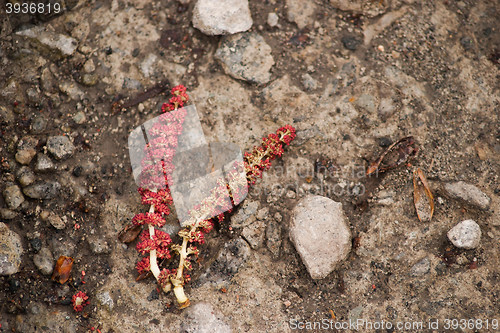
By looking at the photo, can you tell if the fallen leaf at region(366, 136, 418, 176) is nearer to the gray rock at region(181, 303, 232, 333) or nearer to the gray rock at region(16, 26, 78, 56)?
the gray rock at region(181, 303, 232, 333)

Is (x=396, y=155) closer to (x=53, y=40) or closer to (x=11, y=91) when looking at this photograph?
(x=53, y=40)

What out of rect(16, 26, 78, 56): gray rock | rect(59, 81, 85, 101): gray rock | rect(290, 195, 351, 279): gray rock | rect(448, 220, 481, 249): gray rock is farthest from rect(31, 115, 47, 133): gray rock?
rect(448, 220, 481, 249): gray rock

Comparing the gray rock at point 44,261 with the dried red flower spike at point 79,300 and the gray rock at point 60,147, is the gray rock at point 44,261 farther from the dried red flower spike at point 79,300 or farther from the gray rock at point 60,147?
the gray rock at point 60,147

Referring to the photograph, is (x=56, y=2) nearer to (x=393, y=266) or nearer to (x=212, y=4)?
(x=212, y=4)

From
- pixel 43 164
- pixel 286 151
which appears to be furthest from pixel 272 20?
pixel 43 164

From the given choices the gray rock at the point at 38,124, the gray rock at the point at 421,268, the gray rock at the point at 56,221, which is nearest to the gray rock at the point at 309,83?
the gray rock at the point at 421,268
